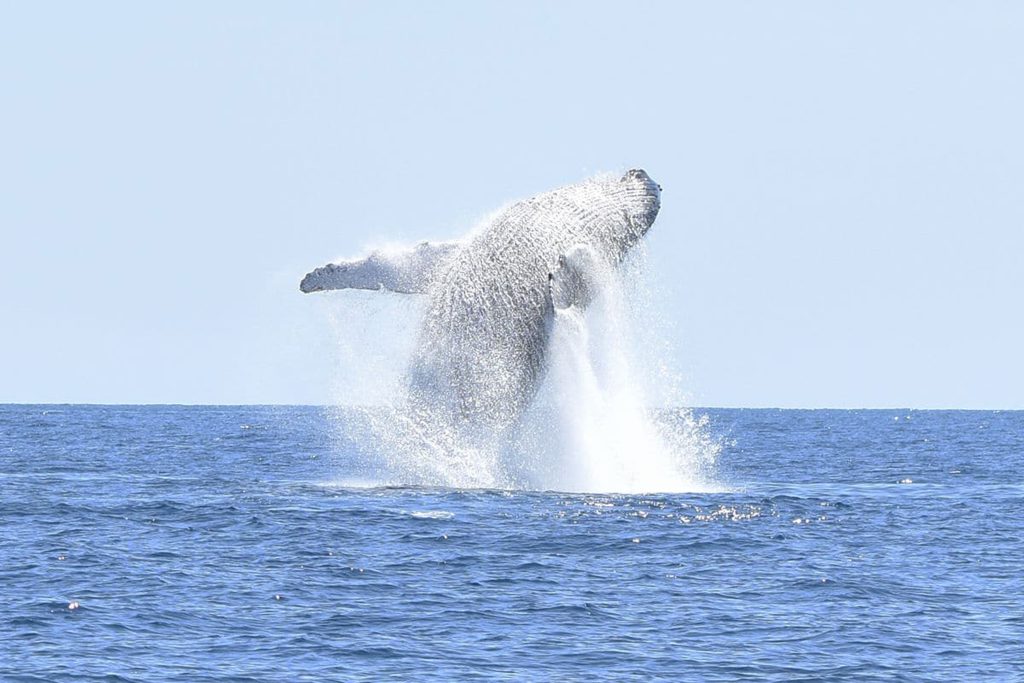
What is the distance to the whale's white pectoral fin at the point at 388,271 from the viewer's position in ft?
83.6

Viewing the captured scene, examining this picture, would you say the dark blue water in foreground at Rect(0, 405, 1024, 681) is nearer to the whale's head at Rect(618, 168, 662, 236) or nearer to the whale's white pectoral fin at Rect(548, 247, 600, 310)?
the whale's white pectoral fin at Rect(548, 247, 600, 310)

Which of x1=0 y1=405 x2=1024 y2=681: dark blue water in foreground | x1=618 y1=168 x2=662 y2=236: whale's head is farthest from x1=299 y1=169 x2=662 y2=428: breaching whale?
x1=0 y1=405 x2=1024 y2=681: dark blue water in foreground

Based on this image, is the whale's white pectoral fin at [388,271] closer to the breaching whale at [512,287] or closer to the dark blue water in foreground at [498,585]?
the breaching whale at [512,287]

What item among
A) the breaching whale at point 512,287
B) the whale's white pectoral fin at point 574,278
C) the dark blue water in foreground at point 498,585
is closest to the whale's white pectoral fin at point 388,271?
the breaching whale at point 512,287

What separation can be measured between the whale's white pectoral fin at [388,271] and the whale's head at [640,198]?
2.71m

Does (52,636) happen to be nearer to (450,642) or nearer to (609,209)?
(450,642)

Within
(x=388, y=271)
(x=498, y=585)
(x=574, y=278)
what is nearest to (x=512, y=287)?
(x=574, y=278)

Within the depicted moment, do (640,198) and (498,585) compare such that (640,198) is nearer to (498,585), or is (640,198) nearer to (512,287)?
(512,287)

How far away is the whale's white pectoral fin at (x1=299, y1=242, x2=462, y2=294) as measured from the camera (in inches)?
1003

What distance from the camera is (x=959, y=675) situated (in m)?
15.3

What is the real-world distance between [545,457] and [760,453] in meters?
29.2

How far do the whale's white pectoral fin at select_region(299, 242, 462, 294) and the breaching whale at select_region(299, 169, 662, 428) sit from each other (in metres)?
0.07

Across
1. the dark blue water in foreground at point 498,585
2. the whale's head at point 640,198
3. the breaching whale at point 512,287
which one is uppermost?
the whale's head at point 640,198

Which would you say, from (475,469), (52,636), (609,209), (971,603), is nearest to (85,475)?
(475,469)
